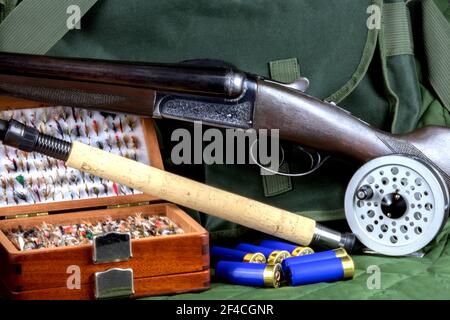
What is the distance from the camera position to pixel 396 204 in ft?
6.99

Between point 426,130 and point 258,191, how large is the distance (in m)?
0.45

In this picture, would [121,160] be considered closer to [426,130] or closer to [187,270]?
[187,270]

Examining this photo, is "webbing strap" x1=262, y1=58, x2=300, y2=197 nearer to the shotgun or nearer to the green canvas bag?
the green canvas bag

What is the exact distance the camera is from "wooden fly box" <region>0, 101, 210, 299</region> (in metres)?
1.82

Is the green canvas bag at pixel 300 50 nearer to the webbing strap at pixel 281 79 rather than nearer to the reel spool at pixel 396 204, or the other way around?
the webbing strap at pixel 281 79

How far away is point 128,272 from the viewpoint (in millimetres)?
1859

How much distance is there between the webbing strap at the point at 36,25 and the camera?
2.08 meters

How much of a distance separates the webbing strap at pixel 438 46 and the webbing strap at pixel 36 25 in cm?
92

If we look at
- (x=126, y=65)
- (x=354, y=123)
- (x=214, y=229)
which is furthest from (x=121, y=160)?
(x=354, y=123)

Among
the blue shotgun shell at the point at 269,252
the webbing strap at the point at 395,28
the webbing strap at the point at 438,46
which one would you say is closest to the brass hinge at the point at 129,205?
the blue shotgun shell at the point at 269,252

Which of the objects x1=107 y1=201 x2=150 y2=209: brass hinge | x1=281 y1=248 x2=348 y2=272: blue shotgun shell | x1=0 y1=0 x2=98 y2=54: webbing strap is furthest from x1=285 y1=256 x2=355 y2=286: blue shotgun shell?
x1=0 y1=0 x2=98 y2=54: webbing strap

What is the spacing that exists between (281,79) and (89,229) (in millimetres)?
618

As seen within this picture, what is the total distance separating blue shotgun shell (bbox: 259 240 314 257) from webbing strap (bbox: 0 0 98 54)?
715 millimetres

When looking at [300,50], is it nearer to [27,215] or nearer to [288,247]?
[288,247]
